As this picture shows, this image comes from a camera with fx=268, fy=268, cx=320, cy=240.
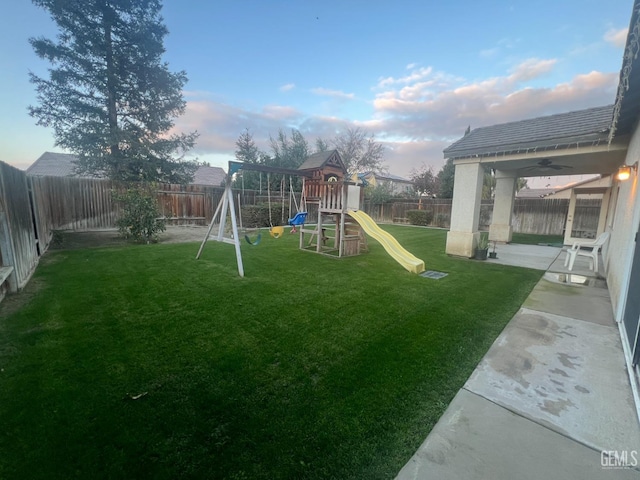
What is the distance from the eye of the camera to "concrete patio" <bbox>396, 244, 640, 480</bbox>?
1.56 meters

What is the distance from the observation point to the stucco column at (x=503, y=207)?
11.0 metres

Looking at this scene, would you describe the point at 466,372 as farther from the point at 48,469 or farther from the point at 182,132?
the point at 182,132

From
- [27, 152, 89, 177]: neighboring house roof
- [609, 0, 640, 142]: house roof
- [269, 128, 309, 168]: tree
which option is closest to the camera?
[609, 0, 640, 142]: house roof

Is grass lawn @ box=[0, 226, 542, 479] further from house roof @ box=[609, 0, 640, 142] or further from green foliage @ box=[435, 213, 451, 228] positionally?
green foliage @ box=[435, 213, 451, 228]

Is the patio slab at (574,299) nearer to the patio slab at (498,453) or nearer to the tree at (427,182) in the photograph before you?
the patio slab at (498,453)

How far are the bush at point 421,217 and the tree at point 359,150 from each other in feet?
45.7

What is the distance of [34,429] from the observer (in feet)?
5.66

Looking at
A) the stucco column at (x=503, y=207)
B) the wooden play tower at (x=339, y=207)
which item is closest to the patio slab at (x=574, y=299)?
the wooden play tower at (x=339, y=207)

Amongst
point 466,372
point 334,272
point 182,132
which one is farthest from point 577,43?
point 182,132

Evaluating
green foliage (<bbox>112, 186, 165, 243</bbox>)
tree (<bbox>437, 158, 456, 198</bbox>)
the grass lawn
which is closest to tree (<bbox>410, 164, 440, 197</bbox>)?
tree (<bbox>437, 158, 456, 198</bbox>)

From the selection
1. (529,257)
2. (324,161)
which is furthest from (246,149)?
(529,257)

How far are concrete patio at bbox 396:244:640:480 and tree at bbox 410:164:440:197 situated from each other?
25.1 meters

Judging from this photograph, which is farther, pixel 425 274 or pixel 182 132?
pixel 182 132

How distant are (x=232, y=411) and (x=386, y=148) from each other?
110 ft
